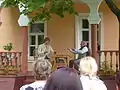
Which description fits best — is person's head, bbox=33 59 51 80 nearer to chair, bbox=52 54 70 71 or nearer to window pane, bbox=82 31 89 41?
chair, bbox=52 54 70 71

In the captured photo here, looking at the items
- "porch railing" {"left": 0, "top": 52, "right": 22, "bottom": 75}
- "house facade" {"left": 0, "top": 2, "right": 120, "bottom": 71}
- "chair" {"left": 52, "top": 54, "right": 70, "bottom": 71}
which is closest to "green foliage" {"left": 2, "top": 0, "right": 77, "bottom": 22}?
"chair" {"left": 52, "top": 54, "right": 70, "bottom": 71}

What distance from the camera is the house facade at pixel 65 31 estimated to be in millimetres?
18141

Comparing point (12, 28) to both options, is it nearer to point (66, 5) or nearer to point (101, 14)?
point (101, 14)

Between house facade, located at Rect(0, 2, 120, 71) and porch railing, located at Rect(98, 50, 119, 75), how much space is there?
67cm

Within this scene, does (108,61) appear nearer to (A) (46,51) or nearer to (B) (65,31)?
(B) (65,31)

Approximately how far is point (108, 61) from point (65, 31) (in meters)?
2.39

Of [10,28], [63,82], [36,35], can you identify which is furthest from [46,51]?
[63,82]

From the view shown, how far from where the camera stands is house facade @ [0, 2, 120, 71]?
714 inches

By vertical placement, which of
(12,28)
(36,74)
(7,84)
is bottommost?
(7,84)

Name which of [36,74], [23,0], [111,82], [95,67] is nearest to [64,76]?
[36,74]

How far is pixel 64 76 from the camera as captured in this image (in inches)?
119

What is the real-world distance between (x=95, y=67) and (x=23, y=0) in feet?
25.9

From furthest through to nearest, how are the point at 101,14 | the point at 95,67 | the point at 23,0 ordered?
the point at 101,14 → the point at 23,0 → the point at 95,67

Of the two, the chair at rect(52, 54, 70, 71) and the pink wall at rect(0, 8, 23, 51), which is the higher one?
the pink wall at rect(0, 8, 23, 51)
